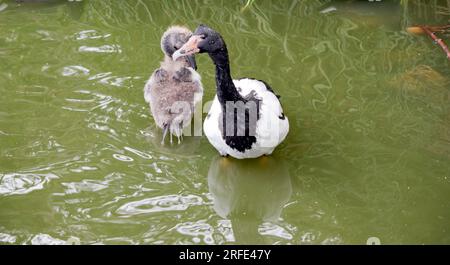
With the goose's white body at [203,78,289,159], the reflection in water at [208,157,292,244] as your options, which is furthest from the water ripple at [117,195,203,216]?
the goose's white body at [203,78,289,159]

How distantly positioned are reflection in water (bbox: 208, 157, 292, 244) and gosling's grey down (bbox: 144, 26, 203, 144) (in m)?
0.45

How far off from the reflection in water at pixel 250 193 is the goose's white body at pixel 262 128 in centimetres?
12

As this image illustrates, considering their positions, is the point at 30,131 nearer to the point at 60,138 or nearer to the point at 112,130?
the point at 60,138

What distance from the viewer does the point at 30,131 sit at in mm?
4977

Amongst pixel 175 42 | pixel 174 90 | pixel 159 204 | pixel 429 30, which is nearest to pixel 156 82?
pixel 174 90

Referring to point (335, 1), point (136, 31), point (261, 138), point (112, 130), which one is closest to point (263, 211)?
point (261, 138)

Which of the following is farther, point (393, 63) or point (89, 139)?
point (393, 63)

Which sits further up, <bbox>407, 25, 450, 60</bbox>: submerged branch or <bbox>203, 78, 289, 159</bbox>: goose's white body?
<bbox>407, 25, 450, 60</bbox>: submerged branch

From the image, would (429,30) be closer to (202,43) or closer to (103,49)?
(202,43)

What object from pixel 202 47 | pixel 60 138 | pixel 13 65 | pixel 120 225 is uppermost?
pixel 202 47

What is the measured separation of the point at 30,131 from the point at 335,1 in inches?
139

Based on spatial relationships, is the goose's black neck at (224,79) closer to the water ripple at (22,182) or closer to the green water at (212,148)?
the green water at (212,148)

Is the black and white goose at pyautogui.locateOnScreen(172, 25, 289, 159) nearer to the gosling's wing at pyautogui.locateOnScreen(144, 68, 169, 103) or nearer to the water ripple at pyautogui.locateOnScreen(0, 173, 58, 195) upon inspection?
the gosling's wing at pyautogui.locateOnScreen(144, 68, 169, 103)

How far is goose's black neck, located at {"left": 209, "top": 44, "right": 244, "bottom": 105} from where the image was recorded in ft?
14.1
